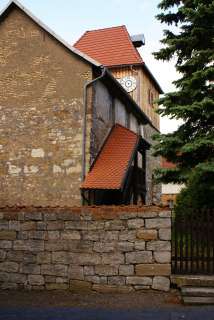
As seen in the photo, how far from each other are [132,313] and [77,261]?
2226 millimetres

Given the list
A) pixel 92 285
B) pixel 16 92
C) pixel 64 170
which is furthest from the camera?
pixel 16 92

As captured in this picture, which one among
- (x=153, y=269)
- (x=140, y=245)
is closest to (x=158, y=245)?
(x=140, y=245)

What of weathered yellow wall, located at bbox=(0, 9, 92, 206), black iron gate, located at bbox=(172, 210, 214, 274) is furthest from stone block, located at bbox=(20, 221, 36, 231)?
weathered yellow wall, located at bbox=(0, 9, 92, 206)

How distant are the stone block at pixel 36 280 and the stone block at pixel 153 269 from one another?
2096mm

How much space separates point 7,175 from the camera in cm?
1505

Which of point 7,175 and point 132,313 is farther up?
point 7,175

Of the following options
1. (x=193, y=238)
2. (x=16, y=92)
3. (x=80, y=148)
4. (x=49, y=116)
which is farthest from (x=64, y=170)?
(x=193, y=238)

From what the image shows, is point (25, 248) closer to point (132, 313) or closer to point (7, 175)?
point (132, 313)

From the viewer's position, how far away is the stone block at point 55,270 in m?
8.90

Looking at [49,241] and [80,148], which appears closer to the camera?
[49,241]

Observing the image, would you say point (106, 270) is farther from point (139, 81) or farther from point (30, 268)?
point (139, 81)

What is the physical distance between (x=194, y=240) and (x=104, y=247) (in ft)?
6.27

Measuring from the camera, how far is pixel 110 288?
8.60 m

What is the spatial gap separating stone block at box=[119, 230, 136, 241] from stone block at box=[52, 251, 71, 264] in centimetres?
124
